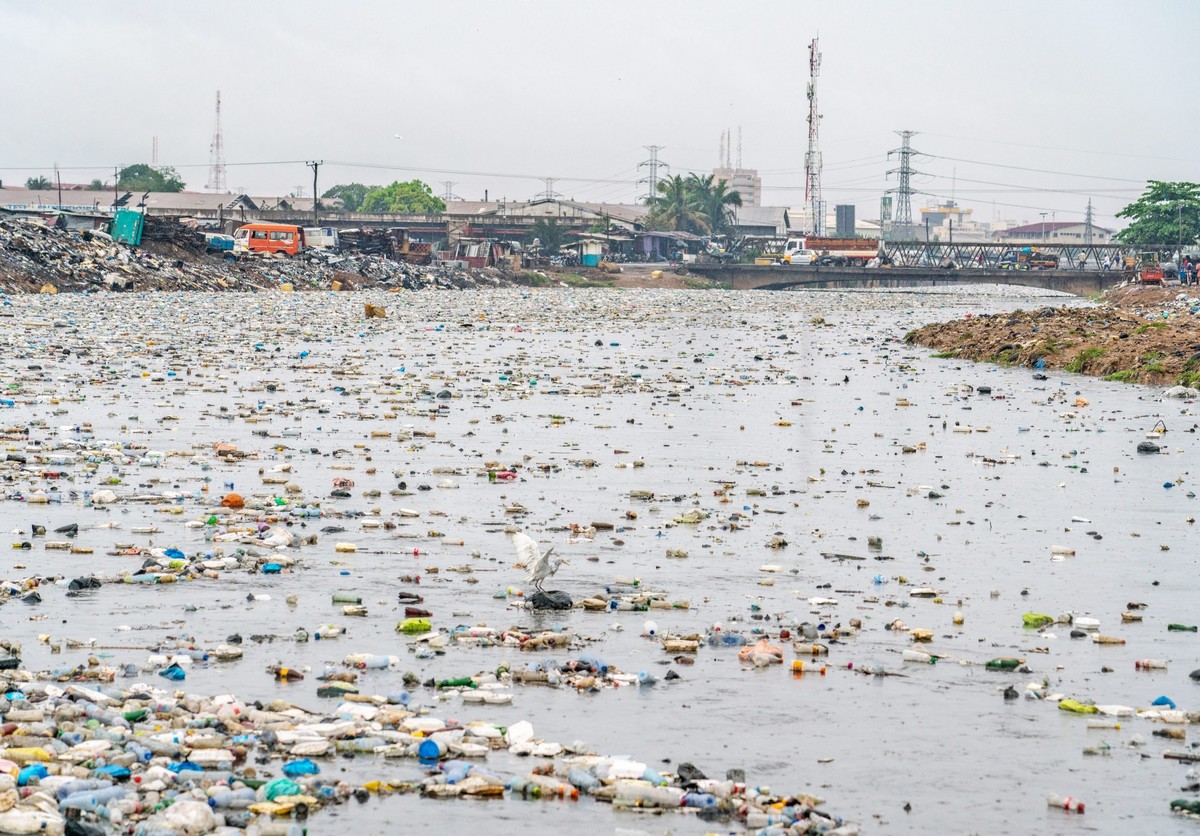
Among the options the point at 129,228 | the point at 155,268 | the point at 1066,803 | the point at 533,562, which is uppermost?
the point at 129,228

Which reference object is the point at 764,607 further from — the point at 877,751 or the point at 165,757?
the point at 165,757

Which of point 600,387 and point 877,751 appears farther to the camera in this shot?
point 600,387

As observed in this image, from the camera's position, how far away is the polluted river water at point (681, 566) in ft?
17.9

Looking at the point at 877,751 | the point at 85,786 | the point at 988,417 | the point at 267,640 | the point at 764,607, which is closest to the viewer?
the point at 85,786

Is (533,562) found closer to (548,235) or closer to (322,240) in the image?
(322,240)

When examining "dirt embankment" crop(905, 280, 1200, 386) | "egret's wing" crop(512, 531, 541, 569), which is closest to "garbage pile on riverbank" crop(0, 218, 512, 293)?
"dirt embankment" crop(905, 280, 1200, 386)

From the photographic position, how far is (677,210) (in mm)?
133125

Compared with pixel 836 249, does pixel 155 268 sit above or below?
below

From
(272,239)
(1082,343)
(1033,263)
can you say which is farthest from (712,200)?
(1082,343)

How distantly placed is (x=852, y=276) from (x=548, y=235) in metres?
23.9

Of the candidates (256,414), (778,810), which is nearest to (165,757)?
(778,810)

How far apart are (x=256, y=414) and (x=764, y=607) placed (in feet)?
31.1

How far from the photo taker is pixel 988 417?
703 inches

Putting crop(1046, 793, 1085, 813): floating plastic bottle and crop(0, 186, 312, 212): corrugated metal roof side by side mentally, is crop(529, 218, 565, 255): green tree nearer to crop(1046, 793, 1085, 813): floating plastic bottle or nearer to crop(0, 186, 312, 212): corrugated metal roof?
crop(0, 186, 312, 212): corrugated metal roof
